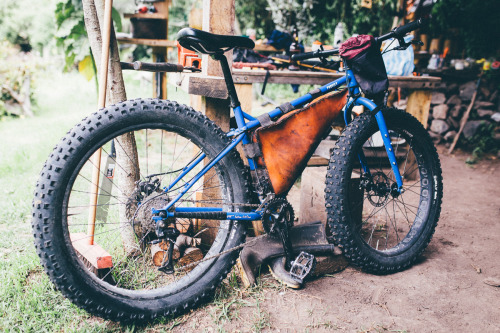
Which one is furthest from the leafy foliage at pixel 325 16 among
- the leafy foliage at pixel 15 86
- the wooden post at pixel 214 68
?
the wooden post at pixel 214 68

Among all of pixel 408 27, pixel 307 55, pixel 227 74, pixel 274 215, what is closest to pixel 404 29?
pixel 408 27

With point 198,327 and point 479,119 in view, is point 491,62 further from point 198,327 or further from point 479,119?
point 198,327

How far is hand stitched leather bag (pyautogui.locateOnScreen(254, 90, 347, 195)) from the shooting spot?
2057mm

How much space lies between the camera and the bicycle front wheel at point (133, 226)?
160cm

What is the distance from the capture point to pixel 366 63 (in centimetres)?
217

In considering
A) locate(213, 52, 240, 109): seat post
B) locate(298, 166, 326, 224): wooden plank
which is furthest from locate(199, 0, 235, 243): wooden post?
locate(298, 166, 326, 224): wooden plank

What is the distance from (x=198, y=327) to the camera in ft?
5.93

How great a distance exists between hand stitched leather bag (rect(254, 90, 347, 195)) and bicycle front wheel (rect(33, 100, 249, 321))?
0.20 m

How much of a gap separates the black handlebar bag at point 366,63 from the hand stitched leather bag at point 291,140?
225 millimetres

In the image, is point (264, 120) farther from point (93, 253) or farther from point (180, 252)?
point (93, 253)

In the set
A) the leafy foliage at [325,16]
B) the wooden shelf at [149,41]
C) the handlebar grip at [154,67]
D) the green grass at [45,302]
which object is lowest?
the green grass at [45,302]

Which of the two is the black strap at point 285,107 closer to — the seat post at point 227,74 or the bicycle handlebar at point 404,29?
the seat post at point 227,74

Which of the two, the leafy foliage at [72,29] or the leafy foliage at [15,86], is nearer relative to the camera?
the leafy foliage at [72,29]

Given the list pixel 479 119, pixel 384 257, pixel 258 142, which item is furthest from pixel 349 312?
pixel 479 119
